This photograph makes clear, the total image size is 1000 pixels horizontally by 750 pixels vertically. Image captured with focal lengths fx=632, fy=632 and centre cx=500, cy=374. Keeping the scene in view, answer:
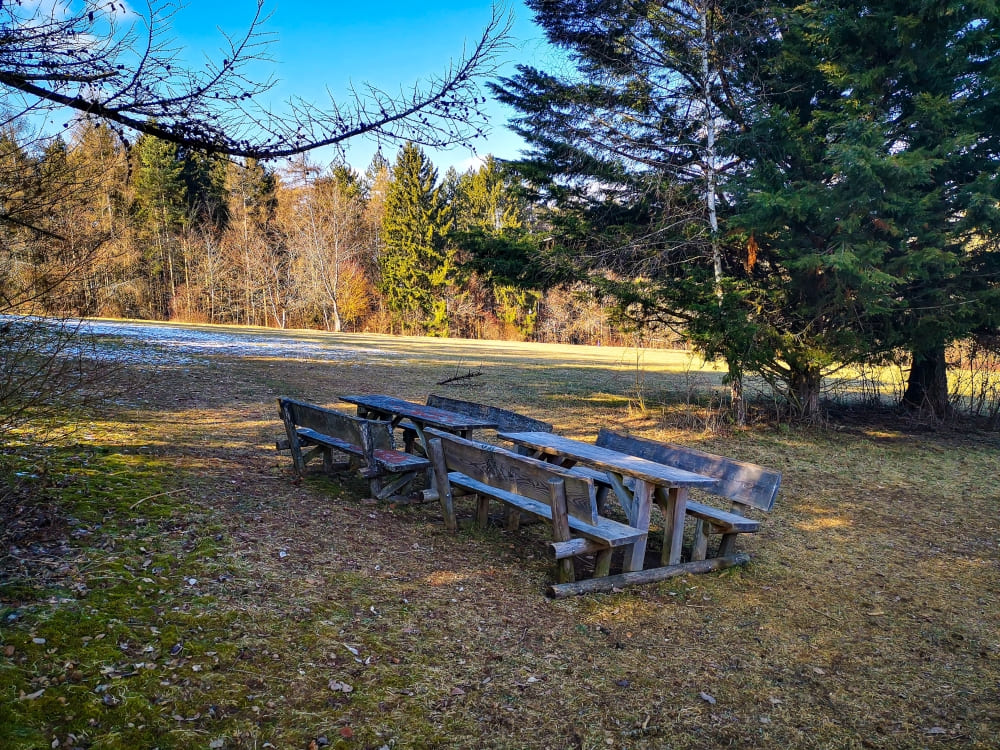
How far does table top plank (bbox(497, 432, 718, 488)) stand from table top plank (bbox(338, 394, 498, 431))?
0.34m

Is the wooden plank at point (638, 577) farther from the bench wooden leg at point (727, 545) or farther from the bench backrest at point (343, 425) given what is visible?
the bench backrest at point (343, 425)

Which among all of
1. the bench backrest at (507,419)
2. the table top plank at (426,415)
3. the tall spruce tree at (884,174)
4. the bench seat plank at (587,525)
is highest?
the tall spruce tree at (884,174)

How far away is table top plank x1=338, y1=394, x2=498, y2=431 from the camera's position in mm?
5984

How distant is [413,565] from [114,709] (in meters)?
2.17

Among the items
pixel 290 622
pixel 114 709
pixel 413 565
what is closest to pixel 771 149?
pixel 413 565

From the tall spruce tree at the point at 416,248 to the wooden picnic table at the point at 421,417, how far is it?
123ft

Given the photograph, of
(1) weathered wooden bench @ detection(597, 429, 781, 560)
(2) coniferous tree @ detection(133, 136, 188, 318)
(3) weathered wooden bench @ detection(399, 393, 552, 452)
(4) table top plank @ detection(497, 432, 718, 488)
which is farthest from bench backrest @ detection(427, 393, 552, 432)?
(2) coniferous tree @ detection(133, 136, 188, 318)

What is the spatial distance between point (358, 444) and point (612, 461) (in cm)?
219

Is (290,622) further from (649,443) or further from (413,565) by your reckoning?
(649,443)

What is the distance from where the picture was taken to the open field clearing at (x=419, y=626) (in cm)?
281

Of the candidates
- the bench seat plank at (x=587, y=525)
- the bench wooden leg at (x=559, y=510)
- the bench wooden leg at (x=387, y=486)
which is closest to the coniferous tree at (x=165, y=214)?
the bench wooden leg at (x=387, y=486)

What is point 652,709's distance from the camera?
3121 mm

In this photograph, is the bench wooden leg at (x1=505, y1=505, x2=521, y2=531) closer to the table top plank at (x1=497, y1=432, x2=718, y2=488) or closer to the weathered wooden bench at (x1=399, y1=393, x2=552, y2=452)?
the table top plank at (x1=497, y1=432, x2=718, y2=488)

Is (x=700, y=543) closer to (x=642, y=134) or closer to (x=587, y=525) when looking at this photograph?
(x=587, y=525)
